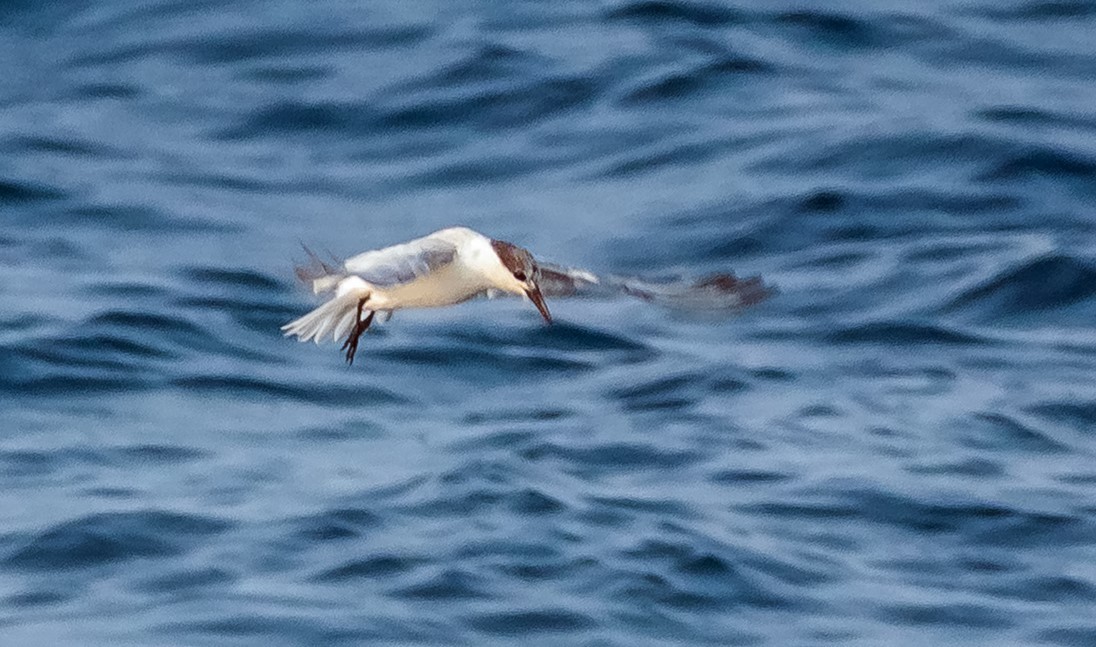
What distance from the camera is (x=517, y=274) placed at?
274 inches

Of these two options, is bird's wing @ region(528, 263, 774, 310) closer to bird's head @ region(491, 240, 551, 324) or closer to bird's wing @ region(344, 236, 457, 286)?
bird's head @ region(491, 240, 551, 324)

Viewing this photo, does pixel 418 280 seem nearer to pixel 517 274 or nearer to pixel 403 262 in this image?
pixel 403 262

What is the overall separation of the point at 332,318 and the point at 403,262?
2.26ft

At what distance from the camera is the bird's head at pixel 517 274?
688 cm

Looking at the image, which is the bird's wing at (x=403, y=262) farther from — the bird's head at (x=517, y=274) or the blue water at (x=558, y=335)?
the blue water at (x=558, y=335)

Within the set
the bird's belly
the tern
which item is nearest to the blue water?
the tern

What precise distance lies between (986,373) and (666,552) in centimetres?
274

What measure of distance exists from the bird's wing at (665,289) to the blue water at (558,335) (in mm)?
139

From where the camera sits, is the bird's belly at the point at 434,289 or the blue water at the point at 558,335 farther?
the blue water at the point at 558,335

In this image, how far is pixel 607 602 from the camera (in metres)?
9.94

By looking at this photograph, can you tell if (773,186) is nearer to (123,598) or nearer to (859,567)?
(859,567)

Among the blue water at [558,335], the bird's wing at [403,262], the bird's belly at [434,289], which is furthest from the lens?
the blue water at [558,335]

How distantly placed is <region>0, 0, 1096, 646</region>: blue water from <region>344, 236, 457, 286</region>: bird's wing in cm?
135

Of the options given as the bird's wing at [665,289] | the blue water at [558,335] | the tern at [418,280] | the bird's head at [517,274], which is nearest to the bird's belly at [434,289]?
the tern at [418,280]
